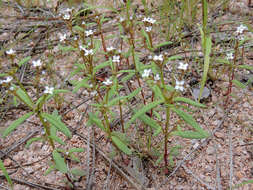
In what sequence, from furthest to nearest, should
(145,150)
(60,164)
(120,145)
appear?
(145,150)
(120,145)
(60,164)

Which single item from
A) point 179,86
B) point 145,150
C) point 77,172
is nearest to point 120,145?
point 145,150

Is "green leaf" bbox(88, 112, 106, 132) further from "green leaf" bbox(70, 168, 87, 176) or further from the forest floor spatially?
"green leaf" bbox(70, 168, 87, 176)

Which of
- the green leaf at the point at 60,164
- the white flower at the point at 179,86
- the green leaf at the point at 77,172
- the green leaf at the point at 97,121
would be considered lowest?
the green leaf at the point at 77,172

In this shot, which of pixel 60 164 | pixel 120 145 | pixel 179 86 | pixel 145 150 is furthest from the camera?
pixel 145 150

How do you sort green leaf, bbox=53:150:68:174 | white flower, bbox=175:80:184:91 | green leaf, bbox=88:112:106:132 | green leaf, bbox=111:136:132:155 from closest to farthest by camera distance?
white flower, bbox=175:80:184:91, green leaf, bbox=53:150:68:174, green leaf, bbox=111:136:132:155, green leaf, bbox=88:112:106:132

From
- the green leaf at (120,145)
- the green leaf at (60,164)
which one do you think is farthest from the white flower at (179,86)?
the green leaf at (60,164)

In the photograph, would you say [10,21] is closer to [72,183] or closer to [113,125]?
[113,125]

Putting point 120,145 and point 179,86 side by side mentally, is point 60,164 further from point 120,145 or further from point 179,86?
point 179,86

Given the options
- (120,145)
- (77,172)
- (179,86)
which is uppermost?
(179,86)

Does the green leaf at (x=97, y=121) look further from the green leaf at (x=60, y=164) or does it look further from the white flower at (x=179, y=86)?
the white flower at (x=179, y=86)

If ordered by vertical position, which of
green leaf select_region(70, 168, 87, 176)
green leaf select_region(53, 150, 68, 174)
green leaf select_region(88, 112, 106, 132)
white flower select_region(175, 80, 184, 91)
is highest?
white flower select_region(175, 80, 184, 91)

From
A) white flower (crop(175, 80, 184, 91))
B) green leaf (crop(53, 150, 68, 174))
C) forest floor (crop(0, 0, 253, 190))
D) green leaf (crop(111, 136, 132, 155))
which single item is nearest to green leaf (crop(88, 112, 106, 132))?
green leaf (crop(111, 136, 132, 155))
